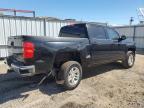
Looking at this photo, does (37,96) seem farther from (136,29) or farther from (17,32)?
(136,29)

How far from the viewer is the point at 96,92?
5449 millimetres

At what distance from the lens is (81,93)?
5367mm

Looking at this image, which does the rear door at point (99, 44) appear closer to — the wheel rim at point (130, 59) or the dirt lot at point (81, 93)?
the dirt lot at point (81, 93)

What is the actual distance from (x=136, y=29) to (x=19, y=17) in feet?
38.5

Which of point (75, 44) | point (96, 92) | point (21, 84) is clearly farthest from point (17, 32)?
point (96, 92)

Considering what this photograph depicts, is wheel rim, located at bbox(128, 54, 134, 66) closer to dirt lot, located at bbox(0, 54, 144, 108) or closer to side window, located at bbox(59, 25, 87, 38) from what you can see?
dirt lot, located at bbox(0, 54, 144, 108)

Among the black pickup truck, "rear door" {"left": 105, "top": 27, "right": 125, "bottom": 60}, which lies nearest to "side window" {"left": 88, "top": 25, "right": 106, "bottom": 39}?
the black pickup truck

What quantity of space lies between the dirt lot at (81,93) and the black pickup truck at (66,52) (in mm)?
500

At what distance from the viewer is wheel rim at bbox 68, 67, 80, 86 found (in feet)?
18.4

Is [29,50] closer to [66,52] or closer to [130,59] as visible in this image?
[66,52]

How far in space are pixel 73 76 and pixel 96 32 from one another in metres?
1.88

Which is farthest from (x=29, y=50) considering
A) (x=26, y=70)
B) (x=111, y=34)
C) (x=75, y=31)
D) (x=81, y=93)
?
(x=111, y=34)

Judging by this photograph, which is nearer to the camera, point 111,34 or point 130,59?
point 111,34

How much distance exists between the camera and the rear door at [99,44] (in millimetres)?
6356
